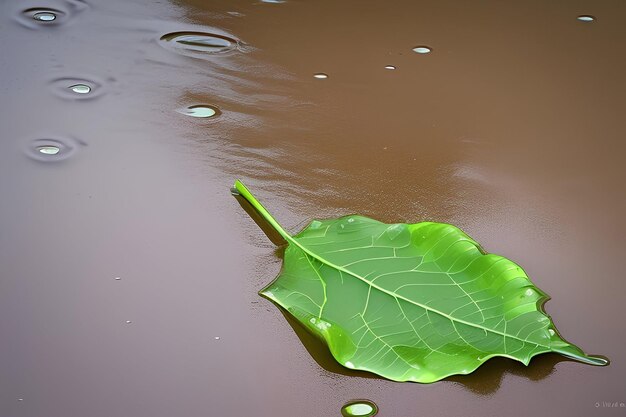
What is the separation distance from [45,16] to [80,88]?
0.62 ft

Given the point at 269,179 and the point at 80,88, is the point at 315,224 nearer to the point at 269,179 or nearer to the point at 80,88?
the point at 269,179

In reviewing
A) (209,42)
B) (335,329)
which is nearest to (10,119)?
(209,42)

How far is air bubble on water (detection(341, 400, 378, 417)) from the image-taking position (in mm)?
489

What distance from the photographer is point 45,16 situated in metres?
0.96

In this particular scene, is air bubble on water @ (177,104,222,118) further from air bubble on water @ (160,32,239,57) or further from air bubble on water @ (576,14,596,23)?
air bubble on water @ (576,14,596,23)

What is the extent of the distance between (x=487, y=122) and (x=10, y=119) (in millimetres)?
463

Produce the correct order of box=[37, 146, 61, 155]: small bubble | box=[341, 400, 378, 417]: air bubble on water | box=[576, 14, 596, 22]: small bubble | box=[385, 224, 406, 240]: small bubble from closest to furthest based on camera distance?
box=[341, 400, 378, 417]: air bubble on water, box=[385, 224, 406, 240]: small bubble, box=[37, 146, 61, 155]: small bubble, box=[576, 14, 596, 22]: small bubble

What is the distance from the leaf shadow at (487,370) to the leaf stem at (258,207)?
114 mm

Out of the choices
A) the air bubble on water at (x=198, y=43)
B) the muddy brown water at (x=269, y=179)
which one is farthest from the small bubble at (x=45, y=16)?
the air bubble on water at (x=198, y=43)

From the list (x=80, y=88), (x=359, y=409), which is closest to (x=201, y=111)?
(x=80, y=88)

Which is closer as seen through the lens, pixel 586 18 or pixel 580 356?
pixel 580 356

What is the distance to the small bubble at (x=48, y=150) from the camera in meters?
0.72

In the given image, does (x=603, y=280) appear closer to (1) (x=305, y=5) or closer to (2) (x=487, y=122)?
(2) (x=487, y=122)

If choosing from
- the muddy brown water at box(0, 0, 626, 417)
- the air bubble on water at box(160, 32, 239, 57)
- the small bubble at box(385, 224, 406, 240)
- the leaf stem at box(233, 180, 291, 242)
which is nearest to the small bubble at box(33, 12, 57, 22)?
the muddy brown water at box(0, 0, 626, 417)
